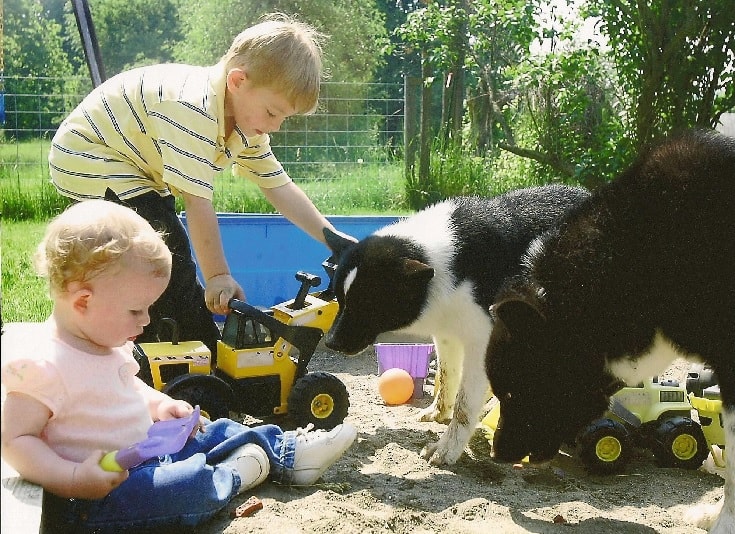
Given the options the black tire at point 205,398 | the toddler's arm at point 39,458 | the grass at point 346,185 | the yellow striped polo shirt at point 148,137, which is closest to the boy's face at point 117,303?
the toddler's arm at point 39,458

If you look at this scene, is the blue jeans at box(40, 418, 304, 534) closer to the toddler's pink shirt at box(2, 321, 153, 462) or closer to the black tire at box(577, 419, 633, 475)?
the toddler's pink shirt at box(2, 321, 153, 462)

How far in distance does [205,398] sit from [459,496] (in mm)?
926

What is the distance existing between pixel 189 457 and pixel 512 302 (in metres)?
1.04

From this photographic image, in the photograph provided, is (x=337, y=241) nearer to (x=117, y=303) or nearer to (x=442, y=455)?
(x=442, y=455)

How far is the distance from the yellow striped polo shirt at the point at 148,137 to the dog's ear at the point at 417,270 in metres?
0.81

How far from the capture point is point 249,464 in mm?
2371

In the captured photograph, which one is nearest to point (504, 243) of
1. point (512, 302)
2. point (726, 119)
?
point (512, 302)

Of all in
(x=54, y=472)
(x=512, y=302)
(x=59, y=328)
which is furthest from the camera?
(x=512, y=302)

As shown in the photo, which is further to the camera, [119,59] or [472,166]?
[119,59]

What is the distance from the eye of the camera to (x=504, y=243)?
3387 millimetres

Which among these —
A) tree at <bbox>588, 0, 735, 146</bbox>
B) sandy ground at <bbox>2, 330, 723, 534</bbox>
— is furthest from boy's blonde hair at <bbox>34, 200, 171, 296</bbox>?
tree at <bbox>588, 0, 735, 146</bbox>

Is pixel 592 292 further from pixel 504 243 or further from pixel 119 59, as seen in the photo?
pixel 119 59

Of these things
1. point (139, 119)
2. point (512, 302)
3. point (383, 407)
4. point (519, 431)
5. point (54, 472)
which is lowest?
point (383, 407)

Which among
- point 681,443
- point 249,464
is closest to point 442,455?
point 681,443
